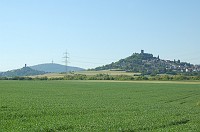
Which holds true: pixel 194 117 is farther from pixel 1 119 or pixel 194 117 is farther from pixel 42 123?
pixel 1 119

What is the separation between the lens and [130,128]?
2336 cm

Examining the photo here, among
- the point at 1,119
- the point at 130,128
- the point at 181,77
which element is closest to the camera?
the point at 130,128

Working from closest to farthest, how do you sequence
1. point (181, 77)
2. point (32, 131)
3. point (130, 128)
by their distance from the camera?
point (32, 131)
point (130, 128)
point (181, 77)

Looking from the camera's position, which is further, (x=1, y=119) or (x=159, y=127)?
(x=1, y=119)

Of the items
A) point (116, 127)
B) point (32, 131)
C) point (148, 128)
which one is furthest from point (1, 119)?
point (148, 128)

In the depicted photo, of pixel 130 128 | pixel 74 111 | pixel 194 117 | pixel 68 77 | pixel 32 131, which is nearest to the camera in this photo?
pixel 32 131

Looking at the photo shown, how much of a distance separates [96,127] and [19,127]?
15.7ft

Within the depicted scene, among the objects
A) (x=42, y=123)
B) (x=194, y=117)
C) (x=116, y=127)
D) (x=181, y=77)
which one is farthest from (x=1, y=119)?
(x=181, y=77)

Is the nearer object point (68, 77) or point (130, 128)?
point (130, 128)

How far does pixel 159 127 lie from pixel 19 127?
9253 millimetres

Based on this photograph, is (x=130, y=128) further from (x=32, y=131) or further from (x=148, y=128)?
(x=32, y=131)

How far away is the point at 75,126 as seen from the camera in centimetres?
2380

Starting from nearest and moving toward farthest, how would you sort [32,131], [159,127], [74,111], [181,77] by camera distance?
[32,131]
[159,127]
[74,111]
[181,77]

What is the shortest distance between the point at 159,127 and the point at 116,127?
3231 millimetres
